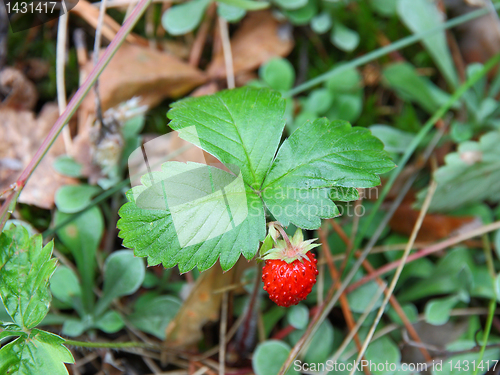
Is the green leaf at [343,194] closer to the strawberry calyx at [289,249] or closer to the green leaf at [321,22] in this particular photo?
the strawberry calyx at [289,249]

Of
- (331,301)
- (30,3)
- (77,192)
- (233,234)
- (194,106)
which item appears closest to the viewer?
(233,234)

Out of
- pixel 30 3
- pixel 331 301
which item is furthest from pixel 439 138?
pixel 30 3

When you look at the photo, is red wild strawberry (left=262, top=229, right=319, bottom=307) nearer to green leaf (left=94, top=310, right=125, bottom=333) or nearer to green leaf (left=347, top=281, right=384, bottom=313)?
green leaf (left=347, top=281, right=384, bottom=313)

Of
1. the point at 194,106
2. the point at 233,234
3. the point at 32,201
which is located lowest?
the point at 32,201

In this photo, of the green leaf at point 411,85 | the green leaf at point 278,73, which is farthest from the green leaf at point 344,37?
the green leaf at point 278,73

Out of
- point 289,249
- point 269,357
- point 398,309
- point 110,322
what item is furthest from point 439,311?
point 110,322

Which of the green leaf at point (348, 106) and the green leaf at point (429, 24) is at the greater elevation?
the green leaf at point (429, 24)

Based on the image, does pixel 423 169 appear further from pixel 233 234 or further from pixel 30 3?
pixel 30 3
